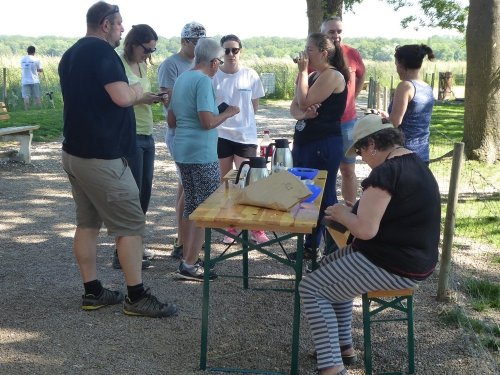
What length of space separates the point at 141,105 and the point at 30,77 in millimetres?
14874

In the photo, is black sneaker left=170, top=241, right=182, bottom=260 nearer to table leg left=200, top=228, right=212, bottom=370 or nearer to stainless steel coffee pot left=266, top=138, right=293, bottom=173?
stainless steel coffee pot left=266, top=138, right=293, bottom=173

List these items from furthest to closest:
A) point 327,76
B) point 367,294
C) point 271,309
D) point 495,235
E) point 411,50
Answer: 1. point 495,235
2. point 411,50
3. point 327,76
4. point 271,309
5. point 367,294

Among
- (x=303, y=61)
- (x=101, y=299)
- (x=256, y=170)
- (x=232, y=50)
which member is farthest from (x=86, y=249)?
(x=232, y=50)

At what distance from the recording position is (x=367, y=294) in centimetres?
347

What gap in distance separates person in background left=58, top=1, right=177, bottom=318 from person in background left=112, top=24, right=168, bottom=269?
0.52 metres

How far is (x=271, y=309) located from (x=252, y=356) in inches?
30.7

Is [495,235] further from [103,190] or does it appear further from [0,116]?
[0,116]

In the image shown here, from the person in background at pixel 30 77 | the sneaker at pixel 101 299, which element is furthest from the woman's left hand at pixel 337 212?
the person in background at pixel 30 77

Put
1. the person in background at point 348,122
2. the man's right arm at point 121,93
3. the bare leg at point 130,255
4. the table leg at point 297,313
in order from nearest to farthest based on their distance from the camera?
the table leg at point 297,313
the man's right arm at point 121,93
the bare leg at point 130,255
the person in background at point 348,122

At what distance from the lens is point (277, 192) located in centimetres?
372

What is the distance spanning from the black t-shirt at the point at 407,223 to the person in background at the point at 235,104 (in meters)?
2.67

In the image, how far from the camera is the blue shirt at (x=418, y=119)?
550 cm

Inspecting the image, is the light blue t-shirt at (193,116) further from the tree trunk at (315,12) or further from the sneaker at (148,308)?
the tree trunk at (315,12)

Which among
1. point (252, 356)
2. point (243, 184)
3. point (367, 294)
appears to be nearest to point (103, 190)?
point (243, 184)
